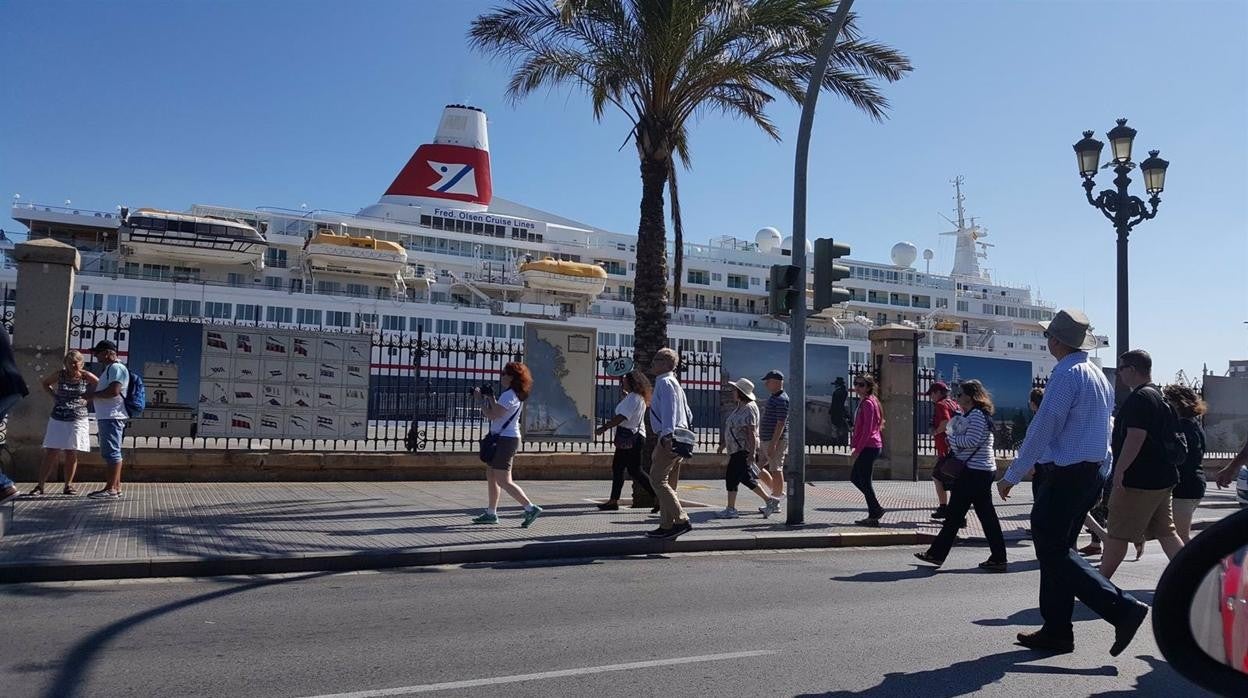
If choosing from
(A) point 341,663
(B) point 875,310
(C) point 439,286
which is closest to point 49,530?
(A) point 341,663

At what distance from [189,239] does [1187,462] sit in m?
34.0

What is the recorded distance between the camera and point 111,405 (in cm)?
1023

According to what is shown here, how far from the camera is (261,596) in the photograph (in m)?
6.46

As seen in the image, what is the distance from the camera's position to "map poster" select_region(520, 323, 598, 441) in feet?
47.0

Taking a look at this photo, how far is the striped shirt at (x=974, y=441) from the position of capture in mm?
7949

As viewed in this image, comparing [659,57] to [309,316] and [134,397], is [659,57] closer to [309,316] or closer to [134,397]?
[134,397]

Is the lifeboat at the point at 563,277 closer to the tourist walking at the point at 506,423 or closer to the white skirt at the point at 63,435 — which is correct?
Result: the white skirt at the point at 63,435

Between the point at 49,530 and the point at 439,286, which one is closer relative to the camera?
the point at 49,530

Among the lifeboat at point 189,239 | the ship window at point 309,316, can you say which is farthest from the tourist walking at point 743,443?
the lifeboat at point 189,239

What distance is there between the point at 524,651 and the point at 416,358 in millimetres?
9407

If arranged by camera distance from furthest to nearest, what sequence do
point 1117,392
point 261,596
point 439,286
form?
1. point 439,286
2. point 1117,392
3. point 261,596

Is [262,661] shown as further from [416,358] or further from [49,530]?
[416,358]

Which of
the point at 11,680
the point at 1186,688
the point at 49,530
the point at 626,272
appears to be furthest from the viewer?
the point at 626,272

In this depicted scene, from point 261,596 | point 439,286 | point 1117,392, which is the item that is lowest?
point 261,596
